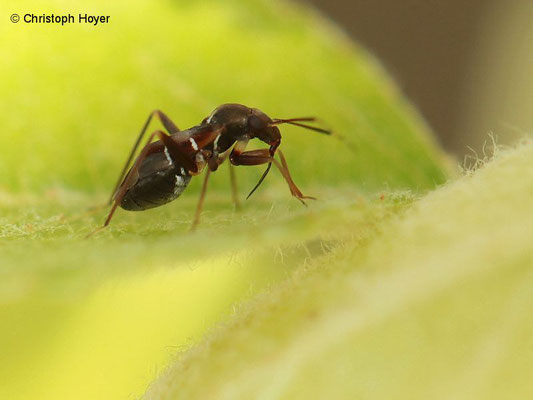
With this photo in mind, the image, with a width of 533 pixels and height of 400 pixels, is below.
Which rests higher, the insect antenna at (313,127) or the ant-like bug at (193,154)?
the insect antenna at (313,127)

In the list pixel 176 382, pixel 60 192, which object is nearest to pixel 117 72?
pixel 60 192

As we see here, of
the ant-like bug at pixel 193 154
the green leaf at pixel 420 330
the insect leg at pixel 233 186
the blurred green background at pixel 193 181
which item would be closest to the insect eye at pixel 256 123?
the ant-like bug at pixel 193 154

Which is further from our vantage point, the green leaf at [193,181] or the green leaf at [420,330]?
the green leaf at [193,181]

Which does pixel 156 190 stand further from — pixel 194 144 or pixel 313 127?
pixel 313 127

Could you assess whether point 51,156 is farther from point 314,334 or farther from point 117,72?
point 314,334

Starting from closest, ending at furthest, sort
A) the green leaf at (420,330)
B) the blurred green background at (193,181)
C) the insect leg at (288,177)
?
the green leaf at (420,330) → the blurred green background at (193,181) → the insect leg at (288,177)

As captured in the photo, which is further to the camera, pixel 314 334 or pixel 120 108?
pixel 120 108

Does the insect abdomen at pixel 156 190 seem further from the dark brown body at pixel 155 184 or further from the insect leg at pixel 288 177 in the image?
the insect leg at pixel 288 177

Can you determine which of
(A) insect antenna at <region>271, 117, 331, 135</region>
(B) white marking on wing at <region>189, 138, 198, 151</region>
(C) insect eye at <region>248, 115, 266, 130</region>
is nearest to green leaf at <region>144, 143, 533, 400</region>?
(A) insect antenna at <region>271, 117, 331, 135</region>
